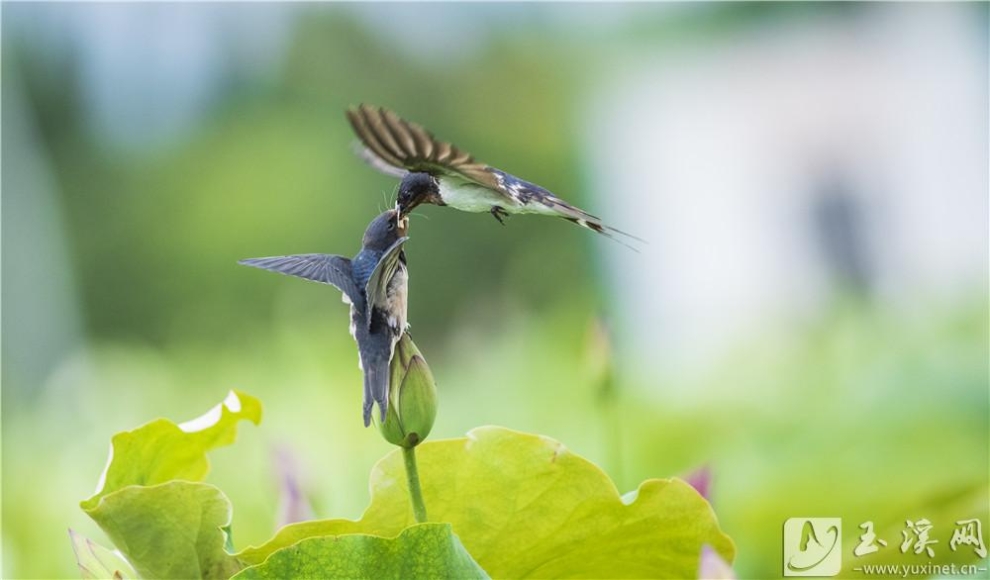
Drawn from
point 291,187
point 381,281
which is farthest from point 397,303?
point 291,187

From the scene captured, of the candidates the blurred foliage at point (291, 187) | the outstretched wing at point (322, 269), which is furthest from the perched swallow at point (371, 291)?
the blurred foliage at point (291, 187)

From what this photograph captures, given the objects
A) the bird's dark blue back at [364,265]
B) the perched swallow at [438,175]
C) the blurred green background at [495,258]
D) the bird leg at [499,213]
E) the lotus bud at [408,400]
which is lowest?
the lotus bud at [408,400]

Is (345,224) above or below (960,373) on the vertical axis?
above

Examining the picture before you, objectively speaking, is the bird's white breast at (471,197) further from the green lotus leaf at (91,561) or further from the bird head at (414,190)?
the green lotus leaf at (91,561)

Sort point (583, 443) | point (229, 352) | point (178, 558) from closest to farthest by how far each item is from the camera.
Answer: point (178, 558)
point (583, 443)
point (229, 352)

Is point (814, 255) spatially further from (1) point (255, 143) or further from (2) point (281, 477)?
(2) point (281, 477)

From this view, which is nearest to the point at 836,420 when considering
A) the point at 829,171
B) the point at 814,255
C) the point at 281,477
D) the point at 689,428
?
the point at 689,428
